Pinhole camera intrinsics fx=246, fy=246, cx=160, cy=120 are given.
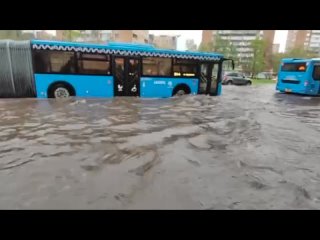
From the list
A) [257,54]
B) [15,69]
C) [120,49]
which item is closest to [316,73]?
[120,49]

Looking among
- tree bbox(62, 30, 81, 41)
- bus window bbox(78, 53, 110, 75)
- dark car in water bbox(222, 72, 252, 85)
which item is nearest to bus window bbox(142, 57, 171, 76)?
bus window bbox(78, 53, 110, 75)

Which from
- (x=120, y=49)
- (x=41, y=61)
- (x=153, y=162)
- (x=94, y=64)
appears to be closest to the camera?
(x=153, y=162)

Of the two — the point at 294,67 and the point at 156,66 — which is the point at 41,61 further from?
the point at 294,67

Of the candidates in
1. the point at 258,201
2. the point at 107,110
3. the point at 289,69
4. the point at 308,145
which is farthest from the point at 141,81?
the point at 289,69

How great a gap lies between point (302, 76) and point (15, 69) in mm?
18672

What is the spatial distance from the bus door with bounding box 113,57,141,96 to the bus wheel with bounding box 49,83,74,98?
7.59 ft

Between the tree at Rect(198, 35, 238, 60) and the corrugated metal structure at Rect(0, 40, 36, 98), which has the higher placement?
the tree at Rect(198, 35, 238, 60)

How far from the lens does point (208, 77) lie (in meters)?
14.9

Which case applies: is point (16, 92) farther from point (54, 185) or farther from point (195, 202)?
point (195, 202)

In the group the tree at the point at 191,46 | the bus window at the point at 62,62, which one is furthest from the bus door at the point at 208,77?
the tree at the point at 191,46

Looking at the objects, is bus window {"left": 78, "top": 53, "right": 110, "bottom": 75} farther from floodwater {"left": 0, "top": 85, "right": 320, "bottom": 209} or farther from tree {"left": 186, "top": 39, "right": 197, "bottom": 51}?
tree {"left": 186, "top": 39, "right": 197, "bottom": 51}

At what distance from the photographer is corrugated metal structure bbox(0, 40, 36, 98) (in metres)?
10.8

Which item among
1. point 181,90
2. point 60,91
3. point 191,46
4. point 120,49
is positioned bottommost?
point 181,90
